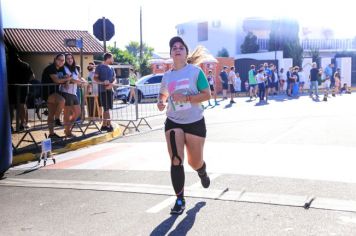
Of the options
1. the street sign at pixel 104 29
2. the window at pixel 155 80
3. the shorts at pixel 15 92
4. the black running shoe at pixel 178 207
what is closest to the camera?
the black running shoe at pixel 178 207

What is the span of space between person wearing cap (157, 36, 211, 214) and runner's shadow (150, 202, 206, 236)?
13cm

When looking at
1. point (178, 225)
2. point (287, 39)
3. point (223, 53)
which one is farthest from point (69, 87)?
point (223, 53)

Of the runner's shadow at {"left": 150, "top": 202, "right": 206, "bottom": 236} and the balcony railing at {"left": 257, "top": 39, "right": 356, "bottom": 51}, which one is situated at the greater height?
the balcony railing at {"left": 257, "top": 39, "right": 356, "bottom": 51}

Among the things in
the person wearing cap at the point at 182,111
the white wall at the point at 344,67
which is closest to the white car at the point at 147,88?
the white wall at the point at 344,67

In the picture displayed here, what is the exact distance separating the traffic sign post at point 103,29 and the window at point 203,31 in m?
40.9

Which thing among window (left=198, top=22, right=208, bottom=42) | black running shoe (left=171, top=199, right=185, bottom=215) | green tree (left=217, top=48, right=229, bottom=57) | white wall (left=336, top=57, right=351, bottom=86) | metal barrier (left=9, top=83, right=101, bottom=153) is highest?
window (left=198, top=22, right=208, bottom=42)

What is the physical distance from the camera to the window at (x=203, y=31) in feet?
178

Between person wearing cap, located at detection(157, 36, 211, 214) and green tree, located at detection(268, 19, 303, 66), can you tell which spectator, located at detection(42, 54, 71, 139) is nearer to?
person wearing cap, located at detection(157, 36, 211, 214)

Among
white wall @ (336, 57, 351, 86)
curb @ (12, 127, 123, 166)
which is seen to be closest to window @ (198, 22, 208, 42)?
white wall @ (336, 57, 351, 86)

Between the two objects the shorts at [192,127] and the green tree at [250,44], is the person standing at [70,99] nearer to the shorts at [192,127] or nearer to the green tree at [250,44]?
the shorts at [192,127]

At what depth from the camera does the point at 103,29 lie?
1361 cm

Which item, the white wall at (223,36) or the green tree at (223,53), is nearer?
the green tree at (223,53)

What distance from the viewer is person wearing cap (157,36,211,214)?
5129mm

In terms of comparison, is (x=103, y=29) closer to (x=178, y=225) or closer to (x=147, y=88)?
(x=178, y=225)
